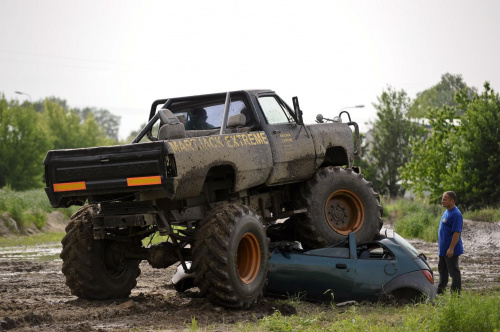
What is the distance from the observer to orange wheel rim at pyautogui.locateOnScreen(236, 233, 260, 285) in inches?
421

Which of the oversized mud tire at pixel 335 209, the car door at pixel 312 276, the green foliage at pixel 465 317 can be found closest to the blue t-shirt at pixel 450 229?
the oversized mud tire at pixel 335 209

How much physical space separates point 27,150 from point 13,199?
24266 mm

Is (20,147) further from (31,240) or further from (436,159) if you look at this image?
(436,159)

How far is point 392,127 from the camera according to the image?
54.6m

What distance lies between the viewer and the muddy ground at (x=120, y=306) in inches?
355

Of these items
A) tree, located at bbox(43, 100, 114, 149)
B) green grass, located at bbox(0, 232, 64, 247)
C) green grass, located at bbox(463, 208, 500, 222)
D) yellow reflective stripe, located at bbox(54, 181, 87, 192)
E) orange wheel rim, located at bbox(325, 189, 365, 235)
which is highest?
tree, located at bbox(43, 100, 114, 149)

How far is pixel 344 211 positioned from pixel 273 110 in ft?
6.95

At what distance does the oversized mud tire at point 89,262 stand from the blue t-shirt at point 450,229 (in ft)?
16.0

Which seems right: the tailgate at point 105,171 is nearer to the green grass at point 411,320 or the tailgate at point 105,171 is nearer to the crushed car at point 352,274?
the green grass at point 411,320

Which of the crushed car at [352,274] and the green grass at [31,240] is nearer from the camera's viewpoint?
the crushed car at [352,274]

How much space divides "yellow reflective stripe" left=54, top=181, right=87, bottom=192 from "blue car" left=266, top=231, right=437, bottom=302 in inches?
119

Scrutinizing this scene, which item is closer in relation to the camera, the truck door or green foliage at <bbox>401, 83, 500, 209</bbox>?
the truck door

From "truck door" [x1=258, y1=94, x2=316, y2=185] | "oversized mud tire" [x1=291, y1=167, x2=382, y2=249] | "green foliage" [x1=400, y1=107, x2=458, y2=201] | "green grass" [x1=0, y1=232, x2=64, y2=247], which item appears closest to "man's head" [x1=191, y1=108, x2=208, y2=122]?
"truck door" [x1=258, y1=94, x2=316, y2=185]

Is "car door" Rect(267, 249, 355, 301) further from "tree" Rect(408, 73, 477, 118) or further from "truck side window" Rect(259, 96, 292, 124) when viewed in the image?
"tree" Rect(408, 73, 477, 118)
